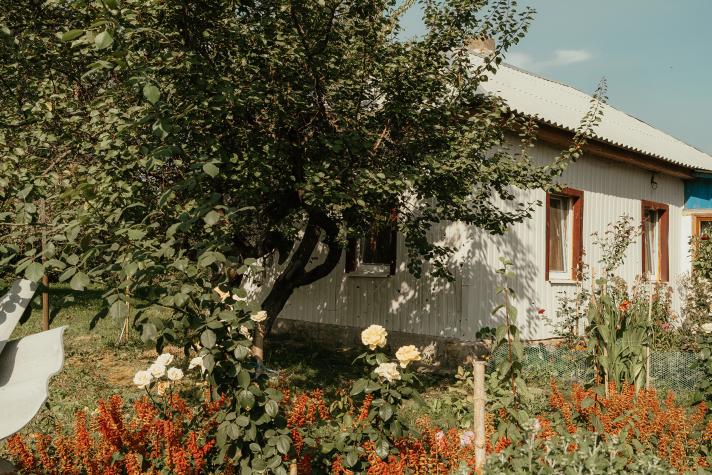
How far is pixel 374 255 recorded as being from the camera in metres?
10.6

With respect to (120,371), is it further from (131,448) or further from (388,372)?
(388,372)

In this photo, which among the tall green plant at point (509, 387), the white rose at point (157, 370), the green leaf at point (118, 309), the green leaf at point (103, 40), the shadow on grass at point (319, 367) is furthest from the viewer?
the shadow on grass at point (319, 367)

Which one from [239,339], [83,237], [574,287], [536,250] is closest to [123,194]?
[83,237]

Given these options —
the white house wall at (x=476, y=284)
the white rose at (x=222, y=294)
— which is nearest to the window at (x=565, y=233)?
the white house wall at (x=476, y=284)

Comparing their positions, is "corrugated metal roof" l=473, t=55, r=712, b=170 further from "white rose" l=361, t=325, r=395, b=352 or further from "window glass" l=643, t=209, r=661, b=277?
"white rose" l=361, t=325, r=395, b=352

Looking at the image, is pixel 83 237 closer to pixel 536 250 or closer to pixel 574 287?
pixel 536 250

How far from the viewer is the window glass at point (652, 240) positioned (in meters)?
13.7

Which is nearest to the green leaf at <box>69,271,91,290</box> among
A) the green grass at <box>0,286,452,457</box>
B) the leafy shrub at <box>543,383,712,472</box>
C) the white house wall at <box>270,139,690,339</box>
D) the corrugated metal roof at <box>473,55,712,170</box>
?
the leafy shrub at <box>543,383,712,472</box>

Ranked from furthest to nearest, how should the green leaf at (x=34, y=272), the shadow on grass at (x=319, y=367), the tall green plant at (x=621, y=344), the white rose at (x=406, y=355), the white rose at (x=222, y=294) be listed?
the shadow on grass at (x=319, y=367), the tall green plant at (x=621, y=344), the white rose at (x=406, y=355), the white rose at (x=222, y=294), the green leaf at (x=34, y=272)

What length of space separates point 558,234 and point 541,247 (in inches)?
33.0

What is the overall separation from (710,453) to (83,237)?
401 centimetres

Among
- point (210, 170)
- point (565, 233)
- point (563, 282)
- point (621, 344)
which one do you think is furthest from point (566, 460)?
point (565, 233)

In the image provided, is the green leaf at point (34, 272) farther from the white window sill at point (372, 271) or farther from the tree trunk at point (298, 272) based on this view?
the white window sill at point (372, 271)

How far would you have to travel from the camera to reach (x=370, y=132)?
21.8ft
